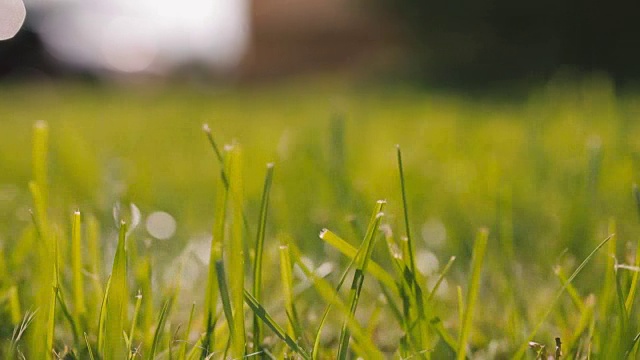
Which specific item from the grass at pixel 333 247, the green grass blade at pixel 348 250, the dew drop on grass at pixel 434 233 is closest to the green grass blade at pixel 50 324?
the grass at pixel 333 247

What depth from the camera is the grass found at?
0.61 meters

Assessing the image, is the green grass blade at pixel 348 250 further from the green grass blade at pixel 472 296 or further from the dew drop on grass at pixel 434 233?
the dew drop on grass at pixel 434 233

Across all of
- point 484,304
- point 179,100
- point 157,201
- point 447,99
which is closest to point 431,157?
point 157,201

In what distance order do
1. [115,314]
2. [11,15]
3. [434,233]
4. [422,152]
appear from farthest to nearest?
[11,15]
[422,152]
[434,233]
[115,314]

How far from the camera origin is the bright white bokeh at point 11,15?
9.20 metres

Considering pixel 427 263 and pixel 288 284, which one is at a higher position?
pixel 288 284

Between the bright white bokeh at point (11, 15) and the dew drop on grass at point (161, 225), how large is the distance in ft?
28.6

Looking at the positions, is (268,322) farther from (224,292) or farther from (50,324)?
(50,324)

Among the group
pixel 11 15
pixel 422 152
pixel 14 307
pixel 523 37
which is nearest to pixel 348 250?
pixel 14 307

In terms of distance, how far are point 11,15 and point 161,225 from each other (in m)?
9.25

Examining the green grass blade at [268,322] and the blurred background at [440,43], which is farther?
the blurred background at [440,43]

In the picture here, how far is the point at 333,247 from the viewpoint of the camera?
3.29ft

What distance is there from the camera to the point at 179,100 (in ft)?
17.4

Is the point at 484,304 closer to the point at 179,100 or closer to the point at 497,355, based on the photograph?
the point at 497,355
